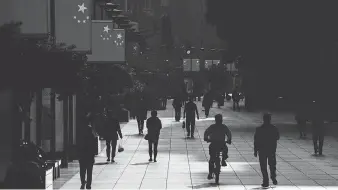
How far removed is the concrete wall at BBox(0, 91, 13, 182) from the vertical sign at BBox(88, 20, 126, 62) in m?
9.43

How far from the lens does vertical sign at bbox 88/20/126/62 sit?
2778 cm

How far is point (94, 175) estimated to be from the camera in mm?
24016

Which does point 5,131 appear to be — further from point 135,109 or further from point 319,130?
point 135,109

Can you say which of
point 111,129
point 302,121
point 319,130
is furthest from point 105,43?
point 302,121

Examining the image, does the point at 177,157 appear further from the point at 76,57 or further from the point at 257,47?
the point at 257,47

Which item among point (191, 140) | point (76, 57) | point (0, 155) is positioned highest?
point (76, 57)

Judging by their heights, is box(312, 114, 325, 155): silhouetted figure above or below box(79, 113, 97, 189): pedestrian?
below

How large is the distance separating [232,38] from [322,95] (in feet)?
23.0

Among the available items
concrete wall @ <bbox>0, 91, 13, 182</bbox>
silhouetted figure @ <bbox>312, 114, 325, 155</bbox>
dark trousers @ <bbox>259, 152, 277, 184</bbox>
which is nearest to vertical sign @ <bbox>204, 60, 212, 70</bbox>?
silhouetted figure @ <bbox>312, 114, 325, 155</bbox>

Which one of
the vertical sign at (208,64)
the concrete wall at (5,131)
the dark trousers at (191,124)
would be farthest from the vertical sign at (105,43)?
the vertical sign at (208,64)

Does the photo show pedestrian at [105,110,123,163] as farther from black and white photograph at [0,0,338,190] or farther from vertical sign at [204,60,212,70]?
vertical sign at [204,60,212,70]

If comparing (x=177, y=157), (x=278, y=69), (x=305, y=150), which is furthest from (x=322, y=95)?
(x=177, y=157)

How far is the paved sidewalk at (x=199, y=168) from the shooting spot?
21.6 meters

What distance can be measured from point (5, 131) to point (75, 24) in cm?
393
